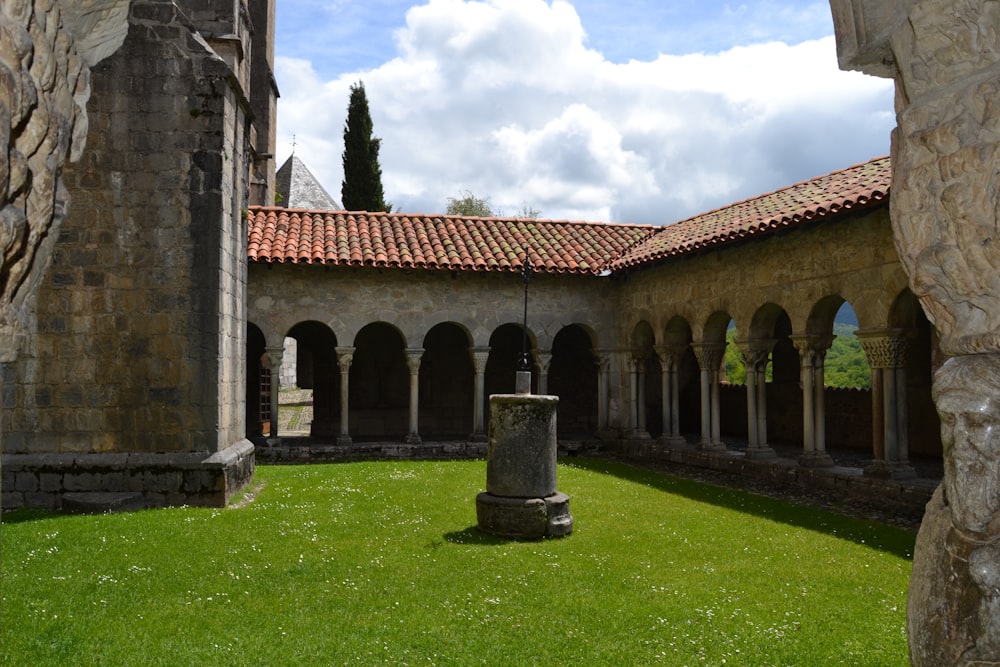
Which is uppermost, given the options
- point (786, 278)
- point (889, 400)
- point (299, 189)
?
point (299, 189)

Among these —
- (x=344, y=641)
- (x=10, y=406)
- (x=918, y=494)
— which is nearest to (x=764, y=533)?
(x=918, y=494)

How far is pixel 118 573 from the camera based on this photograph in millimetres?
6055

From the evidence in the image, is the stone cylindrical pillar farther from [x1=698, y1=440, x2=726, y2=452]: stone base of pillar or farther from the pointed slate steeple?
the pointed slate steeple

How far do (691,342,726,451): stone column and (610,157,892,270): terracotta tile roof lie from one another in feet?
5.73

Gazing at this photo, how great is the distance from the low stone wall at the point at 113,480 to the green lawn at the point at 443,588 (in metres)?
0.33

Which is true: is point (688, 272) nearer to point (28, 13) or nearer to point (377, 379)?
point (377, 379)

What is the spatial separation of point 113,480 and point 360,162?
866 inches

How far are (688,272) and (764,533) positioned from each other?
6.74 meters

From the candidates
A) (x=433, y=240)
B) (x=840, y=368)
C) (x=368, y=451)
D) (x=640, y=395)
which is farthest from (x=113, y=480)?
(x=840, y=368)

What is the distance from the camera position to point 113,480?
8.73 metres

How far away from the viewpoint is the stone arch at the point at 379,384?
18.0 meters

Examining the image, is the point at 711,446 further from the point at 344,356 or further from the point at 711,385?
the point at 344,356

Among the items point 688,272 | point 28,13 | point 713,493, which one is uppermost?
point 688,272

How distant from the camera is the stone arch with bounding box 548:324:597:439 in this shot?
62.6ft
